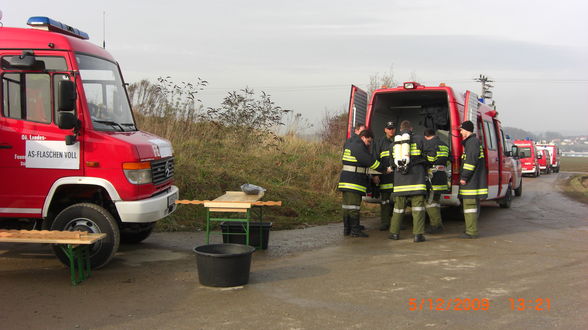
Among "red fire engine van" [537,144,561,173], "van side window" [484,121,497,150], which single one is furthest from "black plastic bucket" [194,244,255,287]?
"red fire engine van" [537,144,561,173]

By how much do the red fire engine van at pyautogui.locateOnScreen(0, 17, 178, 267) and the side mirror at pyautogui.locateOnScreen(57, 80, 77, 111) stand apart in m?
0.04

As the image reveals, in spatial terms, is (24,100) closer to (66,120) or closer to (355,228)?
(66,120)

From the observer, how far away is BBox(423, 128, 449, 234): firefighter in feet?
27.9

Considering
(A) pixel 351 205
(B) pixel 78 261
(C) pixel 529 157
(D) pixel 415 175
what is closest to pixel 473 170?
(D) pixel 415 175

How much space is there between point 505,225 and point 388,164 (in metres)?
3.26

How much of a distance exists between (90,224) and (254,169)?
735 centimetres

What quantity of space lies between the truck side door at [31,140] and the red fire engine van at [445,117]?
5.17 metres

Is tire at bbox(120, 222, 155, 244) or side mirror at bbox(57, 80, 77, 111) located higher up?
side mirror at bbox(57, 80, 77, 111)

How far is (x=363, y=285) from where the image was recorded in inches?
224

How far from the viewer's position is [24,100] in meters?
6.07

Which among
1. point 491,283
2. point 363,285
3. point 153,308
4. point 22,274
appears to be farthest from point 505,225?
point 22,274

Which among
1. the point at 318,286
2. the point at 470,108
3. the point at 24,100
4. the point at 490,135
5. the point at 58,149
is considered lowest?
the point at 318,286

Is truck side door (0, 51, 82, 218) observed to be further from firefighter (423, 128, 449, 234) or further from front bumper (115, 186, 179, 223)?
firefighter (423, 128, 449, 234)

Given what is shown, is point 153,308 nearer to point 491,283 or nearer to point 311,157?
point 491,283
